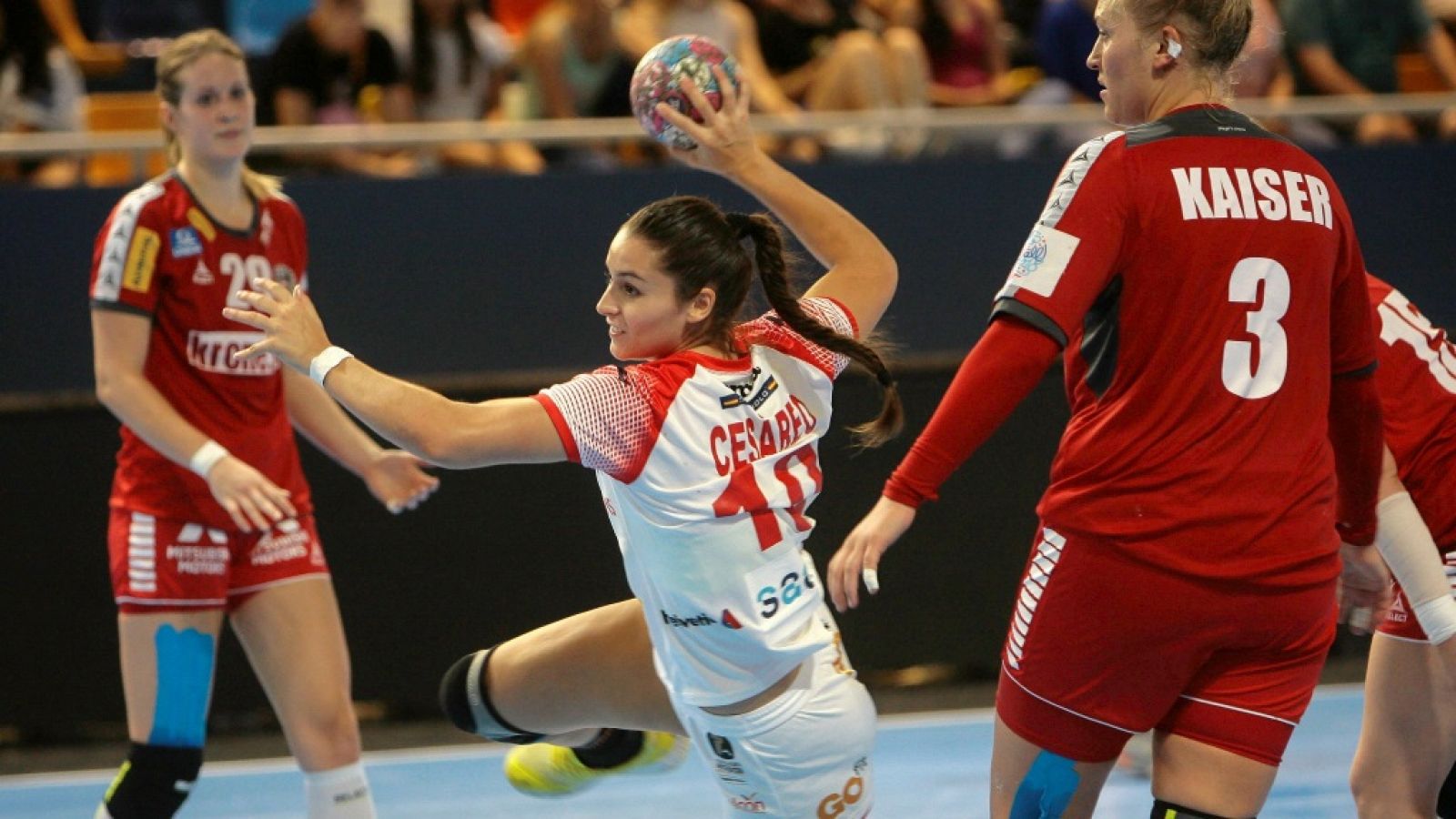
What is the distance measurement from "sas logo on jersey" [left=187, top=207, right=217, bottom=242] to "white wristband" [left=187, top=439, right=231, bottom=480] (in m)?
0.56

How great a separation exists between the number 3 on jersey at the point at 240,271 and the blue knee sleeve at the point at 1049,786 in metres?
2.20

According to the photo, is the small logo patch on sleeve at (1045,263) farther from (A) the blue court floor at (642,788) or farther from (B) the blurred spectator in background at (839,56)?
(B) the blurred spectator in background at (839,56)

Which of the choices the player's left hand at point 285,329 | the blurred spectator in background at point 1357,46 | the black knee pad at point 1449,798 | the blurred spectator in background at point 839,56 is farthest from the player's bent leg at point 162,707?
the blurred spectator in background at point 1357,46

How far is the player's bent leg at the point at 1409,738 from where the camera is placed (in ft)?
10.7

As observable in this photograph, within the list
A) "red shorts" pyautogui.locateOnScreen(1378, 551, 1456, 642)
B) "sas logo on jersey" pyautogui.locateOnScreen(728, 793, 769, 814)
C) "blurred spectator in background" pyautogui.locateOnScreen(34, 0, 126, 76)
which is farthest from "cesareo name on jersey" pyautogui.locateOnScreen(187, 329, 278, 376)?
"blurred spectator in background" pyautogui.locateOnScreen(34, 0, 126, 76)

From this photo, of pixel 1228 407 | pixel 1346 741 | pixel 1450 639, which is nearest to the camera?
pixel 1228 407

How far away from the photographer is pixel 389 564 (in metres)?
5.92

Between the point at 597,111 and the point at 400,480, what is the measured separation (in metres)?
3.15

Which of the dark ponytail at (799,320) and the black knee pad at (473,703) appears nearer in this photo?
the dark ponytail at (799,320)

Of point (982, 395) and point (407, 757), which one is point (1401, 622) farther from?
point (407, 757)

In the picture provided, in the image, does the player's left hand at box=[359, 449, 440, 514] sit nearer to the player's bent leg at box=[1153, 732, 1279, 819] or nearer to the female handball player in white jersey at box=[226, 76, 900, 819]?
the female handball player in white jersey at box=[226, 76, 900, 819]

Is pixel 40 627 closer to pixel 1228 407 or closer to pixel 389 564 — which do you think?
pixel 389 564

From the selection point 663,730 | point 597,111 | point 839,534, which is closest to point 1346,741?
point 839,534

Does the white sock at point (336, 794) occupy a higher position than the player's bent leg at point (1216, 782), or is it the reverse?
the player's bent leg at point (1216, 782)
